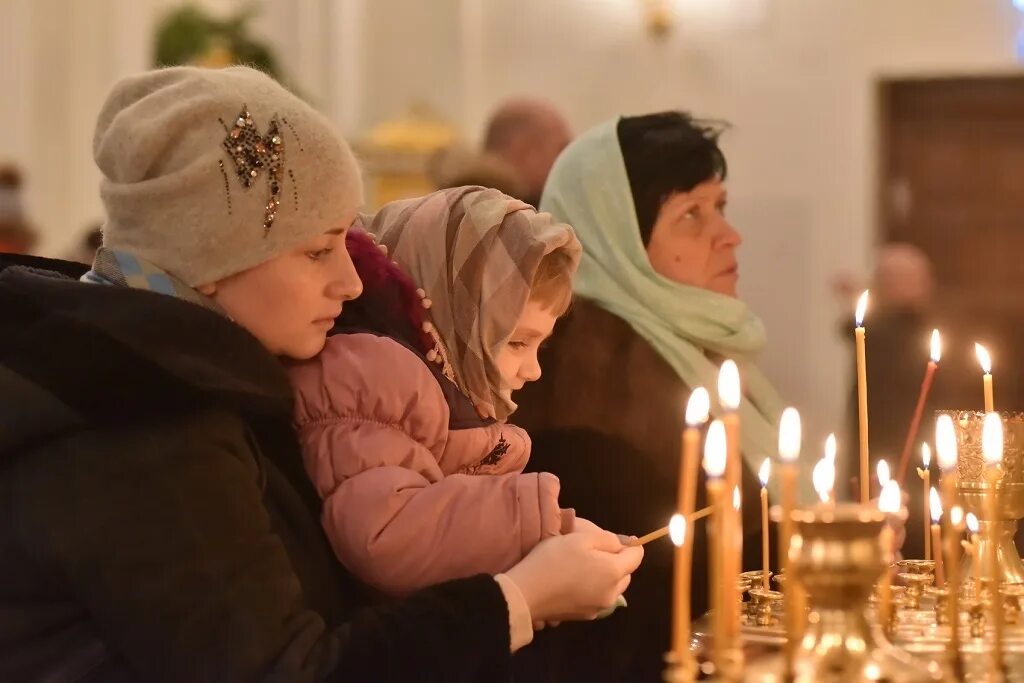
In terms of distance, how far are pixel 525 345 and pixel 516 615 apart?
0.47 m

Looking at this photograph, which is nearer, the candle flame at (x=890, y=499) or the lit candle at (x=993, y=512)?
the lit candle at (x=993, y=512)

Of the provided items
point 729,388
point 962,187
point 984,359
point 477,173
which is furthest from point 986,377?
point 962,187

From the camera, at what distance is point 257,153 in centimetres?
158

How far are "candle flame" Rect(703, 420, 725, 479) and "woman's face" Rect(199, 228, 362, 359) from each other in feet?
2.03

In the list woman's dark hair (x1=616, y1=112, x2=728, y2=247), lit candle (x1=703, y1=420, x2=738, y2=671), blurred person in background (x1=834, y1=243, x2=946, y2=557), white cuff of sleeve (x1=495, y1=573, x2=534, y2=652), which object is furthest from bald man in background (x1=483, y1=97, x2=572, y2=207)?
lit candle (x1=703, y1=420, x2=738, y2=671)

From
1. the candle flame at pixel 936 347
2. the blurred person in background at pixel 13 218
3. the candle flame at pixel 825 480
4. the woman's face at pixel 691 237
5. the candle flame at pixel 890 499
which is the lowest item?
the candle flame at pixel 890 499

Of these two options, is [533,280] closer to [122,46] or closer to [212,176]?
[212,176]

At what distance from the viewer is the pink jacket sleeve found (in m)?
1.62

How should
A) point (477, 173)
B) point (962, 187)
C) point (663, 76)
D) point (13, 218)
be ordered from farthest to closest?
point (663, 76)
point (962, 187)
point (13, 218)
point (477, 173)

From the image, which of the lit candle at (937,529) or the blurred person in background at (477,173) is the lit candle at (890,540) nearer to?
the lit candle at (937,529)

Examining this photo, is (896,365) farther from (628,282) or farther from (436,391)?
(436,391)

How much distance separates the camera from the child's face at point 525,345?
1900 mm

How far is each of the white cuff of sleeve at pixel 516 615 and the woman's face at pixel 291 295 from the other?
34 centimetres

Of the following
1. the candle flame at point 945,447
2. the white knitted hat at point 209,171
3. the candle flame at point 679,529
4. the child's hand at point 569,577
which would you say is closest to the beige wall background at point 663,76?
the child's hand at point 569,577
